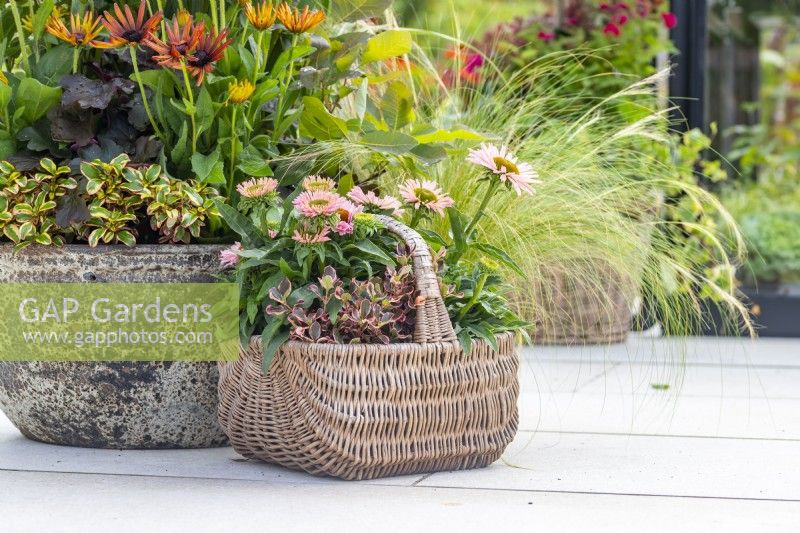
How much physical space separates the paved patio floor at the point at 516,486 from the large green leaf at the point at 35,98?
799mm

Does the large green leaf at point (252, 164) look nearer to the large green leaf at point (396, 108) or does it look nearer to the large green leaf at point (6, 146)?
the large green leaf at point (396, 108)

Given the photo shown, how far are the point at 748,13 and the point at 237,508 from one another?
13.9 feet

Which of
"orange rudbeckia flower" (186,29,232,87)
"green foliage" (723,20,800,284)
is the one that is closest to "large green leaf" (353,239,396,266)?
"orange rudbeckia flower" (186,29,232,87)

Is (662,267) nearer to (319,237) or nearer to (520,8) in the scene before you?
(319,237)

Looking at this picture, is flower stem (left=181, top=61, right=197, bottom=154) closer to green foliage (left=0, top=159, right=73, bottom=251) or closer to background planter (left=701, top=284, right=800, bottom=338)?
green foliage (left=0, top=159, right=73, bottom=251)

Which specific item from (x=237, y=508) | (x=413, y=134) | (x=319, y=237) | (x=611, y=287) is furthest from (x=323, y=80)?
(x=611, y=287)

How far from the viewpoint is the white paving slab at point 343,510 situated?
2.01m

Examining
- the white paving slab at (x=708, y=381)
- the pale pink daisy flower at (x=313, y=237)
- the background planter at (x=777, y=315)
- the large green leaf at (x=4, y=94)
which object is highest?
the large green leaf at (x=4, y=94)

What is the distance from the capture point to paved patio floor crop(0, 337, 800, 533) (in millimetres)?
2043

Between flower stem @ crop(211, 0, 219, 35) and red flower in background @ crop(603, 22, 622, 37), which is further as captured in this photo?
red flower in background @ crop(603, 22, 622, 37)

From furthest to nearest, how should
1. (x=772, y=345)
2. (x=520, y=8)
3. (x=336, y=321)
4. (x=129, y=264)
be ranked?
(x=520, y=8), (x=772, y=345), (x=129, y=264), (x=336, y=321)

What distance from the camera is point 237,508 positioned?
2133mm

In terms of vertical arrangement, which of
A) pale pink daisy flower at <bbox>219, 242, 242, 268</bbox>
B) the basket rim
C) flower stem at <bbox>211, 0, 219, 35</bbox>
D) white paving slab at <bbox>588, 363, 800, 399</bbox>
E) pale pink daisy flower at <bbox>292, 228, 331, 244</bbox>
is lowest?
white paving slab at <bbox>588, 363, 800, 399</bbox>

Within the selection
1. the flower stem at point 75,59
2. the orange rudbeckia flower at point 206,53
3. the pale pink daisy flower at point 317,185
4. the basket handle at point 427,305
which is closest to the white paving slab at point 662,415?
the basket handle at point 427,305
